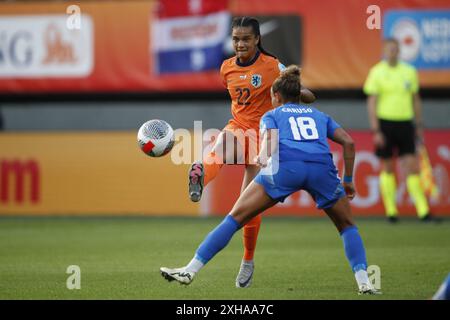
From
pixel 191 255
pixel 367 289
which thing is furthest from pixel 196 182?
pixel 191 255

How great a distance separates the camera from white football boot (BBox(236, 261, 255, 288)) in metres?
8.73

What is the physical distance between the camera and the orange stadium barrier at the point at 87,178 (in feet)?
57.3

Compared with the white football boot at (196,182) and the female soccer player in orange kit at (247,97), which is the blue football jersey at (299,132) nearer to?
the white football boot at (196,182)

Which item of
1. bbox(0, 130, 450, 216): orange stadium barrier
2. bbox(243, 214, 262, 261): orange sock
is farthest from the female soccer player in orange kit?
bbox(0, 130, 450, 216): orange stadium barrier

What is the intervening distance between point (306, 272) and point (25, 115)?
459 inches

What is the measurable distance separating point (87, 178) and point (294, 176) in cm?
1034

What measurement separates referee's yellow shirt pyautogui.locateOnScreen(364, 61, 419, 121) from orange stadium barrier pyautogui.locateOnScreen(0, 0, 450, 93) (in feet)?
5.84

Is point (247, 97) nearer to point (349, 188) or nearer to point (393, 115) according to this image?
point (349, 188)

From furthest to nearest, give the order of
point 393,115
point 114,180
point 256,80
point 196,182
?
point 114,180 < point 393,115 < point 256,80 < point 196,182

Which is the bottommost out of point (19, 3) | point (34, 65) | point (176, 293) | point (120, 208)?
point (120, 208)

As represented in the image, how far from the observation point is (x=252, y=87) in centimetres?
928

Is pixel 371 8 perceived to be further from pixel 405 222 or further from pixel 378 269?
pixel 378 269

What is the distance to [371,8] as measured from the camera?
57.7 feet
